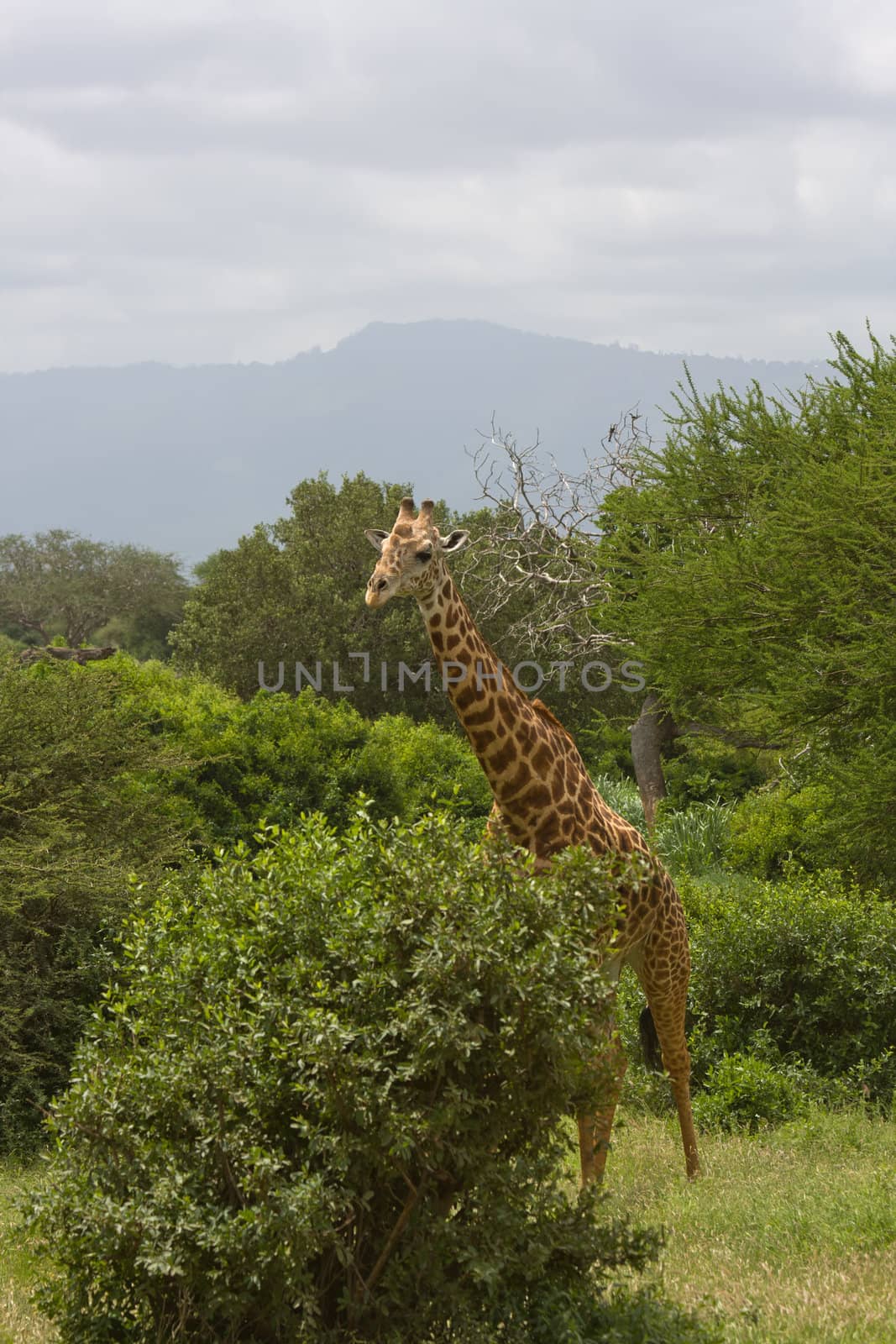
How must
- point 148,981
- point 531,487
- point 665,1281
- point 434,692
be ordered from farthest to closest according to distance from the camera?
point 434,692
point 531,487
point 665,1281
point 148,981

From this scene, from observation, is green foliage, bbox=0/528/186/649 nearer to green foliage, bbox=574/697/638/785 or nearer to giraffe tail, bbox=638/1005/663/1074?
green foliage, bbox=574/697/638/785

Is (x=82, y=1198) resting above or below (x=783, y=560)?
below

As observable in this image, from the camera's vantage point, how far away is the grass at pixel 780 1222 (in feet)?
17.5

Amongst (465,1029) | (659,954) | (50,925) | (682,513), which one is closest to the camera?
(465,1029)

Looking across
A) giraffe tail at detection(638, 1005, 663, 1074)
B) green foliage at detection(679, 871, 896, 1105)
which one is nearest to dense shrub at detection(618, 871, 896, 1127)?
green foliage at detection(679, 871, 896, 1105)

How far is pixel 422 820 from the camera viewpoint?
17.5 ft

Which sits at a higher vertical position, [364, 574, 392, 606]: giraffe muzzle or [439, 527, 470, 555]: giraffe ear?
[439, 527, 470, 555]: giraffe ear

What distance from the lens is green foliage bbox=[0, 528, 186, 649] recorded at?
68750 millimetres

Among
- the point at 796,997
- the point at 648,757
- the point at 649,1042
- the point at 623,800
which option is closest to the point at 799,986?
the point at 796,997

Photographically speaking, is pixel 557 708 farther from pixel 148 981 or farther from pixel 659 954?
pixel 148 981

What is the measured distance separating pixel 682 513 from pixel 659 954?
11.2 meters

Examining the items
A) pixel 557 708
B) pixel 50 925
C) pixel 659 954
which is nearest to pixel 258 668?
pixel 557 708

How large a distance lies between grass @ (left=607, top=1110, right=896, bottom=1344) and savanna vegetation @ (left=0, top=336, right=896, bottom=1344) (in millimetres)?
30

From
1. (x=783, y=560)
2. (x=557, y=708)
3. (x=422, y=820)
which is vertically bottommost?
(x=557, y=708)
